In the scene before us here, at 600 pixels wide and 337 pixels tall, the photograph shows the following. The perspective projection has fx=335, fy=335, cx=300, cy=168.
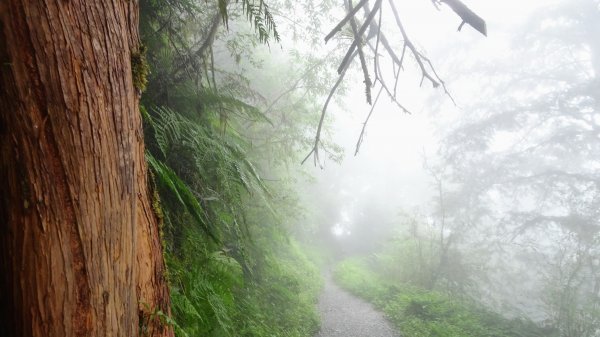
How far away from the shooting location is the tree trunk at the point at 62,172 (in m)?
0.85

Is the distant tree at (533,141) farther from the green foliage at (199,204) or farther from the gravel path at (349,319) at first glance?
the green foliage at (199,204)

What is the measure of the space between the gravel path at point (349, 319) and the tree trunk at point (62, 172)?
878 centimetres

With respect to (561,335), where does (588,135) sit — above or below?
above

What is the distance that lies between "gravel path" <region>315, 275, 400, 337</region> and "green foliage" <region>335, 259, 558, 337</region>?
1.27 feet

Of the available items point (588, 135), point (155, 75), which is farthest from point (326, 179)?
point (155, 75)

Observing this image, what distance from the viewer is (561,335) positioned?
866 centimetres

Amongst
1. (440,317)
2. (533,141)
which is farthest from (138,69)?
(533,141)

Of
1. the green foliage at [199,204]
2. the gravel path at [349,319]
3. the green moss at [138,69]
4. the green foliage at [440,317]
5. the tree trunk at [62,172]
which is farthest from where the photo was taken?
the gravel path at [349,319]

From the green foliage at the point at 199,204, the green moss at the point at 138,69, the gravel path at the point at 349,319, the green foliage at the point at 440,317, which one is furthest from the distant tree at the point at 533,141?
the green moss at the point at 138,69

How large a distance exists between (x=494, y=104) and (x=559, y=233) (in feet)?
20.9

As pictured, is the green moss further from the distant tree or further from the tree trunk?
the distant tree

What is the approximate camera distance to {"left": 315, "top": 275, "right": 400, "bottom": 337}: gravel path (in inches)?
361

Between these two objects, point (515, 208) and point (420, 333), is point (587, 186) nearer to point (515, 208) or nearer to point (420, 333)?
point (515, 208)

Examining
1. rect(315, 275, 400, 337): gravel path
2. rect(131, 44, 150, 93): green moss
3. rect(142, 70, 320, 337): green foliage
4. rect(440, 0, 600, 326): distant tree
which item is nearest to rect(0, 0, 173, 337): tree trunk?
rect(131, 44, 150, 93): green moss
